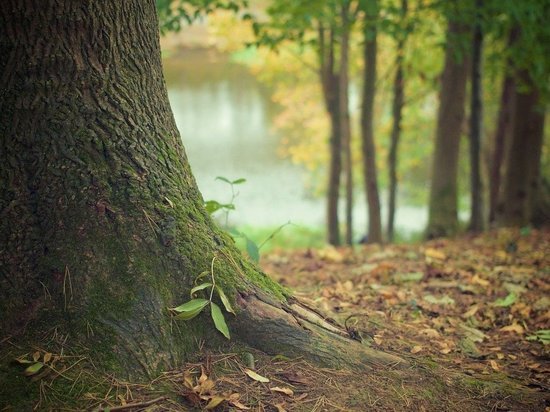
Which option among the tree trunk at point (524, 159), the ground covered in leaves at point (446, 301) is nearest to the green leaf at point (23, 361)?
the ground covered in leaves at point (446, 301)

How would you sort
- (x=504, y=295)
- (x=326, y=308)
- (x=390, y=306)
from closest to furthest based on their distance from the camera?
(x=326, y=308), (x=390, y=306), (x=504, y=295)

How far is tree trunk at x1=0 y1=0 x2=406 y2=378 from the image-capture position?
98.3 inches

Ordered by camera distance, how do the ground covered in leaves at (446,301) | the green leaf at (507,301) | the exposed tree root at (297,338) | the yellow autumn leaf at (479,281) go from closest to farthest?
the exposed tree root at (297,338) → the ground covered in leaves at (446,301) → the green leaf at (507,301) → the yellow autumn leaf at (479,281)

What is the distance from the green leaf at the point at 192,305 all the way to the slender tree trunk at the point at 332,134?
794cm

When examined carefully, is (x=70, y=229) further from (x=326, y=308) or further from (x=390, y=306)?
(x=390, y=306)

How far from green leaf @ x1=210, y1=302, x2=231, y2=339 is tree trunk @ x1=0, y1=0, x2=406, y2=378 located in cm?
10

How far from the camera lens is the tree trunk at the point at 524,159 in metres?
9.00

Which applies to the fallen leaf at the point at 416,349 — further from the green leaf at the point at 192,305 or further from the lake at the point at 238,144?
the lake at the point at 238,144

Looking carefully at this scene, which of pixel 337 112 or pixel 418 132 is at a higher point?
pixel 337 112

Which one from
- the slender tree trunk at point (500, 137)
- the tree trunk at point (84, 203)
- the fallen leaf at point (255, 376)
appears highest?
the tree trunk at point (84, 203)

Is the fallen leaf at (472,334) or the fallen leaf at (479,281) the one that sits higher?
the fallen leaf at (472,334)

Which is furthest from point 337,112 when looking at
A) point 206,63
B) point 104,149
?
point 206,63

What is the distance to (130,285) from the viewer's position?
2.56 metres

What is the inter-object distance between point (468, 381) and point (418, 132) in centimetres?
1577
